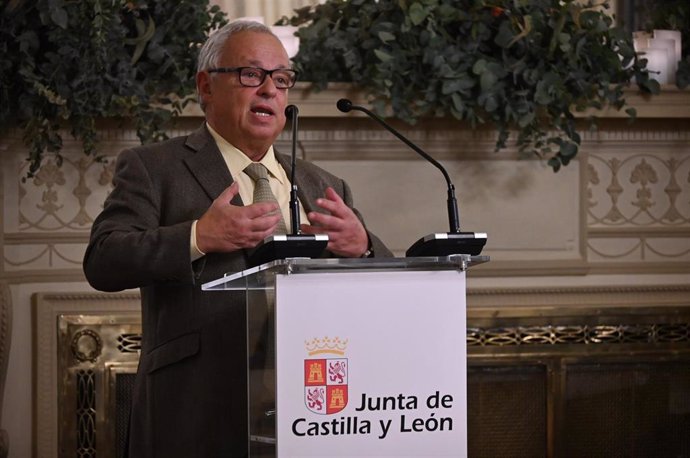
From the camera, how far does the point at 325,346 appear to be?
5.46 feet

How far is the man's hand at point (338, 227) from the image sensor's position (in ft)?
6.19

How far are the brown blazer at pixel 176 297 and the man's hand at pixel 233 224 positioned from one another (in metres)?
0.05

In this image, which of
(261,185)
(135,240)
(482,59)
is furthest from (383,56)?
(135,240)

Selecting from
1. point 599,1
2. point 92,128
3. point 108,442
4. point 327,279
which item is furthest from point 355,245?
point 599,1

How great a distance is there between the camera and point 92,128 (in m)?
3.14

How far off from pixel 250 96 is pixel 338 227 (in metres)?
0.34

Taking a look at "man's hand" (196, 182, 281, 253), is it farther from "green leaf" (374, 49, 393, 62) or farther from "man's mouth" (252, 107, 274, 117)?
"green leaf" (374, 49, 393, 62)

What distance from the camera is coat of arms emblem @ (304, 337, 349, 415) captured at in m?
1.65

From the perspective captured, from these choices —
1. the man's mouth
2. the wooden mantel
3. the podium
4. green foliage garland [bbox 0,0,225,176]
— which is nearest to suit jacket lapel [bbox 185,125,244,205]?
the man's mouth

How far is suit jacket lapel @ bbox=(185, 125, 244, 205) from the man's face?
0.05 m

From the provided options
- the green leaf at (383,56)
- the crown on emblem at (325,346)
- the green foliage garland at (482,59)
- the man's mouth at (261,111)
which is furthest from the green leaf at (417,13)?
the crown on emblem at (325,346)

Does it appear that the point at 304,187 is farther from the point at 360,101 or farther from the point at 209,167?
the point at 360,101

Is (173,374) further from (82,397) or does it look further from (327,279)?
(82,397)

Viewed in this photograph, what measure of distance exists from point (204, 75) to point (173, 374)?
57 centimetres
